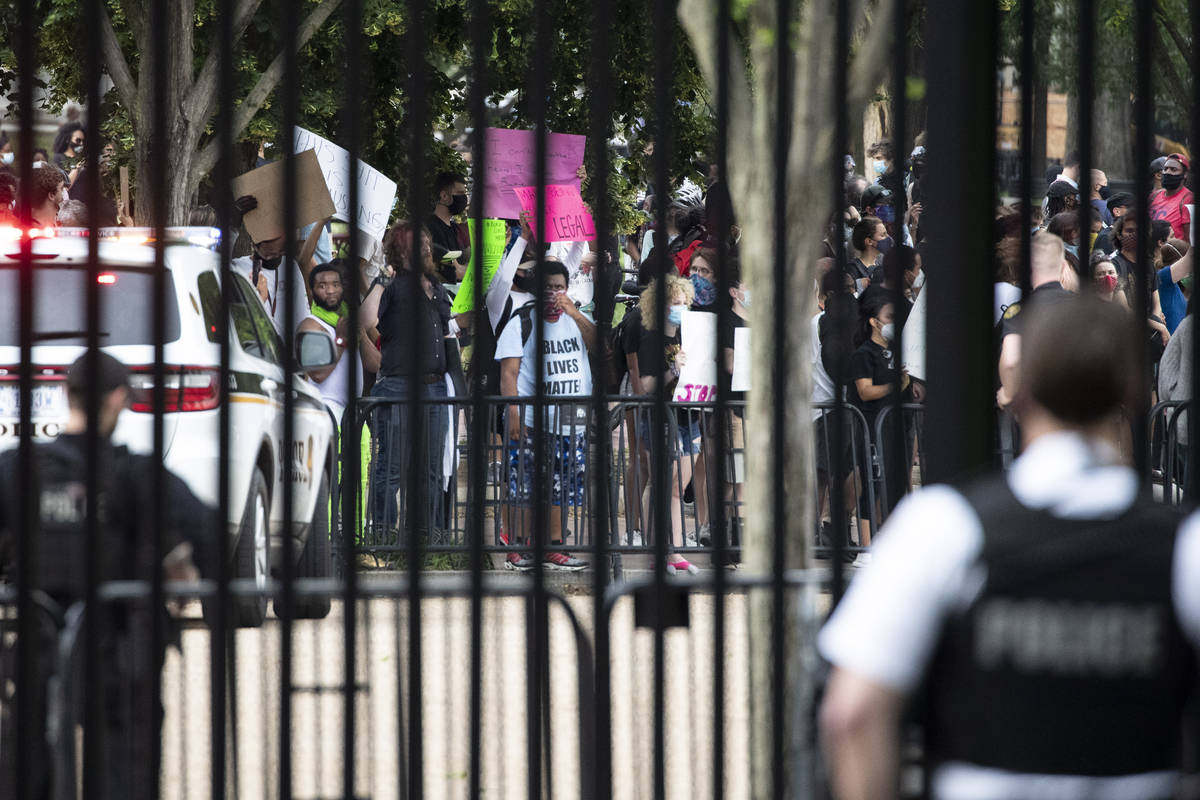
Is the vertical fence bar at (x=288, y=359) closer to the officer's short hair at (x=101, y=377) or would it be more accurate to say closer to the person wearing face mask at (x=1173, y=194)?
the officer's short hair at (x=101, y=377)

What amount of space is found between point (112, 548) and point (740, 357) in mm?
4492

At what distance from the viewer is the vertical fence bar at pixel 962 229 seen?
3129mm

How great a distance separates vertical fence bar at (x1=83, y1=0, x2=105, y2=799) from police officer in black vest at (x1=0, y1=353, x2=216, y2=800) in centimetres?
35

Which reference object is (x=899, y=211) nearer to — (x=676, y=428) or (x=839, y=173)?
(x=839, y=173)

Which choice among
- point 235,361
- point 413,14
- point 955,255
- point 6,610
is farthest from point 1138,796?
point 235,361

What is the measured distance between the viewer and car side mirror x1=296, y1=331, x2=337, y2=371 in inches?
287

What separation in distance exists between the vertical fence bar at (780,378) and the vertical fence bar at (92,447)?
4.11ft

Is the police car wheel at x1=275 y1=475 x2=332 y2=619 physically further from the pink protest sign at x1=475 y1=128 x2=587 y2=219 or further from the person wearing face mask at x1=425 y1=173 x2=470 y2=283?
the person wearing face mask at x1=425 y1=173 x2=470 y2=283

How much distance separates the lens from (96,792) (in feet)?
10.7

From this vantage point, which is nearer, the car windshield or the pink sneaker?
the car windshield

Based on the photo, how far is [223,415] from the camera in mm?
3254

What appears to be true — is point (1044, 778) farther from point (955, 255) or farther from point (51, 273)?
point (51, 273)

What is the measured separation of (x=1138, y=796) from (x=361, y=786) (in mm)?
3231

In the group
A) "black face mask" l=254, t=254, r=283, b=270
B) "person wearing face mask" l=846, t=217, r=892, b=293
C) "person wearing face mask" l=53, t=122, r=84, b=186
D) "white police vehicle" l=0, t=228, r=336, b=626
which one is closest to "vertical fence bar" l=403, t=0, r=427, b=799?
"white police vehicle" l=0, t=228, r=336, b=626
